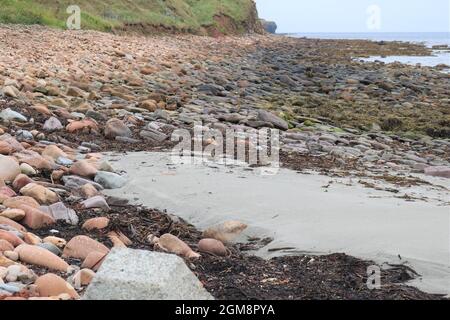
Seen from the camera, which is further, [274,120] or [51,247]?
[274,120]

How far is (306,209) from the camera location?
3955 millimetres

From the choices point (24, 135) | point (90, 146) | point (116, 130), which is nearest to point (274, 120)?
point (116, 130)

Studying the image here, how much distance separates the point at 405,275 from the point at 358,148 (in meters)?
4.82

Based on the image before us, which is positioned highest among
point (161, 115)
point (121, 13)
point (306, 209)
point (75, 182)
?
point (121, 13)

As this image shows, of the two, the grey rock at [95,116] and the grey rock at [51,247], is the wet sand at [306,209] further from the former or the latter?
the grey rock at [95,116]

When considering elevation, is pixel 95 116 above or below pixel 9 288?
above

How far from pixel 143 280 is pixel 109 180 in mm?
2605

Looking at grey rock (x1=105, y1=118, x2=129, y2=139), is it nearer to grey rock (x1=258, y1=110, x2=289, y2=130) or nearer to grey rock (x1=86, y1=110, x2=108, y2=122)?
grey rock (x1=86, y1=110, x2=108, y2=122)

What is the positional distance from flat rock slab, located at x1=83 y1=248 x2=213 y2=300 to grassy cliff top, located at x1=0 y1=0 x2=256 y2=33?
50.6 ft

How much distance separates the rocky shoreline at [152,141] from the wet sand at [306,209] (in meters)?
0.15

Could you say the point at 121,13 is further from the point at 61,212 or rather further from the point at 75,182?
the point at 61,212

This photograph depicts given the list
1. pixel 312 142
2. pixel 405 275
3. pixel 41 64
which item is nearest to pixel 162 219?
pixel 405 275

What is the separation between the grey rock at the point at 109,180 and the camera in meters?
4.48

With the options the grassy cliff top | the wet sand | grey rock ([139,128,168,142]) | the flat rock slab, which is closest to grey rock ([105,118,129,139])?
grey rock ([139,128,168,142])
